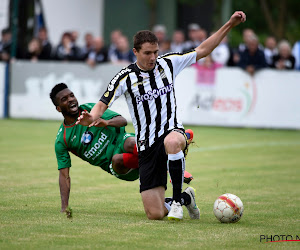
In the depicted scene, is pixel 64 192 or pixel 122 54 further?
pixel 122 54

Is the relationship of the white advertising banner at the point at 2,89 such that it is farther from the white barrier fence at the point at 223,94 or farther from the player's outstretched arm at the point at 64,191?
the player's outstretched arm at the point at 64,191

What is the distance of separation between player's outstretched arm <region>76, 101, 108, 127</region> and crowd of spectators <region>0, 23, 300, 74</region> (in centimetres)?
1095

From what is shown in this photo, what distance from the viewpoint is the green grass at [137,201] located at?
5805 mm

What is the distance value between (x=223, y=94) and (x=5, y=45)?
7.79m

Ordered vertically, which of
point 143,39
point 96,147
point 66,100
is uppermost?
point 143,39

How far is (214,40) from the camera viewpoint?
7.27 m

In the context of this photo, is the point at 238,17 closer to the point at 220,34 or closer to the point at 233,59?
Answer: the point at 220,34

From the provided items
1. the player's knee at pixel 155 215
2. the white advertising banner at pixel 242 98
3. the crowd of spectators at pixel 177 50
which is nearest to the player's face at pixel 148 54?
the player's knee at pixel 155 215

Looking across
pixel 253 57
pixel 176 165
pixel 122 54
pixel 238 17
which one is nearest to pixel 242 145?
pixel 253 57

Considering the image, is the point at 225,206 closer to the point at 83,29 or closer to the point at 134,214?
the point at 134,214

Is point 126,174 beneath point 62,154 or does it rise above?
beneath

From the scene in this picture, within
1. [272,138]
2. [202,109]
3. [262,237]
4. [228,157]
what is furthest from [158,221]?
[202,109]

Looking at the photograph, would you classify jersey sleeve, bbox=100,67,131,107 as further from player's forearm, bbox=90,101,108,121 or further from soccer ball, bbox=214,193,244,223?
soccer ball, bbox=214,193,244,223

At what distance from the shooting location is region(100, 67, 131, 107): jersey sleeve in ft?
22.3
